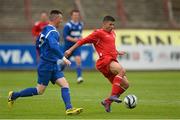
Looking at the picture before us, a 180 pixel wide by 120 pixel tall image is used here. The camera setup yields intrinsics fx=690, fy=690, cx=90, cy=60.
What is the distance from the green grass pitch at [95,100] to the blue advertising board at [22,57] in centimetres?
390

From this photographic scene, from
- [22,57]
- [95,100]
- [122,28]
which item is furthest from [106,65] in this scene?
[122,28]

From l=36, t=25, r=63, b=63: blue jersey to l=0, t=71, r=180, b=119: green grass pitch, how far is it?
118 centimetres

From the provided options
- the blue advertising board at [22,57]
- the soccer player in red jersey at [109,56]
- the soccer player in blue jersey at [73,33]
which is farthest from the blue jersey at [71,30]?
the soccer player in red jersey at [109,56]

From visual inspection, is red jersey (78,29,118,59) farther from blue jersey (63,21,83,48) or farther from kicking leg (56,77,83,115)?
blue jersey (63,21,83,48)

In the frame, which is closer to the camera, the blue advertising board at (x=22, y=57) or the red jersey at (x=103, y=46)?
the red jersey at (x=103, y=46)

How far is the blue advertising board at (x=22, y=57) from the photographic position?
29781 mm

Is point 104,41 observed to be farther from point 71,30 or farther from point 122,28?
point 122,28

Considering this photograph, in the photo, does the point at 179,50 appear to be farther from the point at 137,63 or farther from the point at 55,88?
the point at 55,88

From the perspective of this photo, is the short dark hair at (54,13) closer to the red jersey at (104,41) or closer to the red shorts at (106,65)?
the red jersey at (104,41)

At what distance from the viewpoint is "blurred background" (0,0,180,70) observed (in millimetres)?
30078

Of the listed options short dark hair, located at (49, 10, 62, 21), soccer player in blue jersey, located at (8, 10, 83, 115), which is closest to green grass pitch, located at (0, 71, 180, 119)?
soccer player in blue jersey, located at (8, 10, 83, 115)

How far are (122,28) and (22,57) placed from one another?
5.85 meters

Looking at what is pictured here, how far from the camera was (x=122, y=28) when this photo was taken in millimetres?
33375

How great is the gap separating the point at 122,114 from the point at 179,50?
17.5 metres
